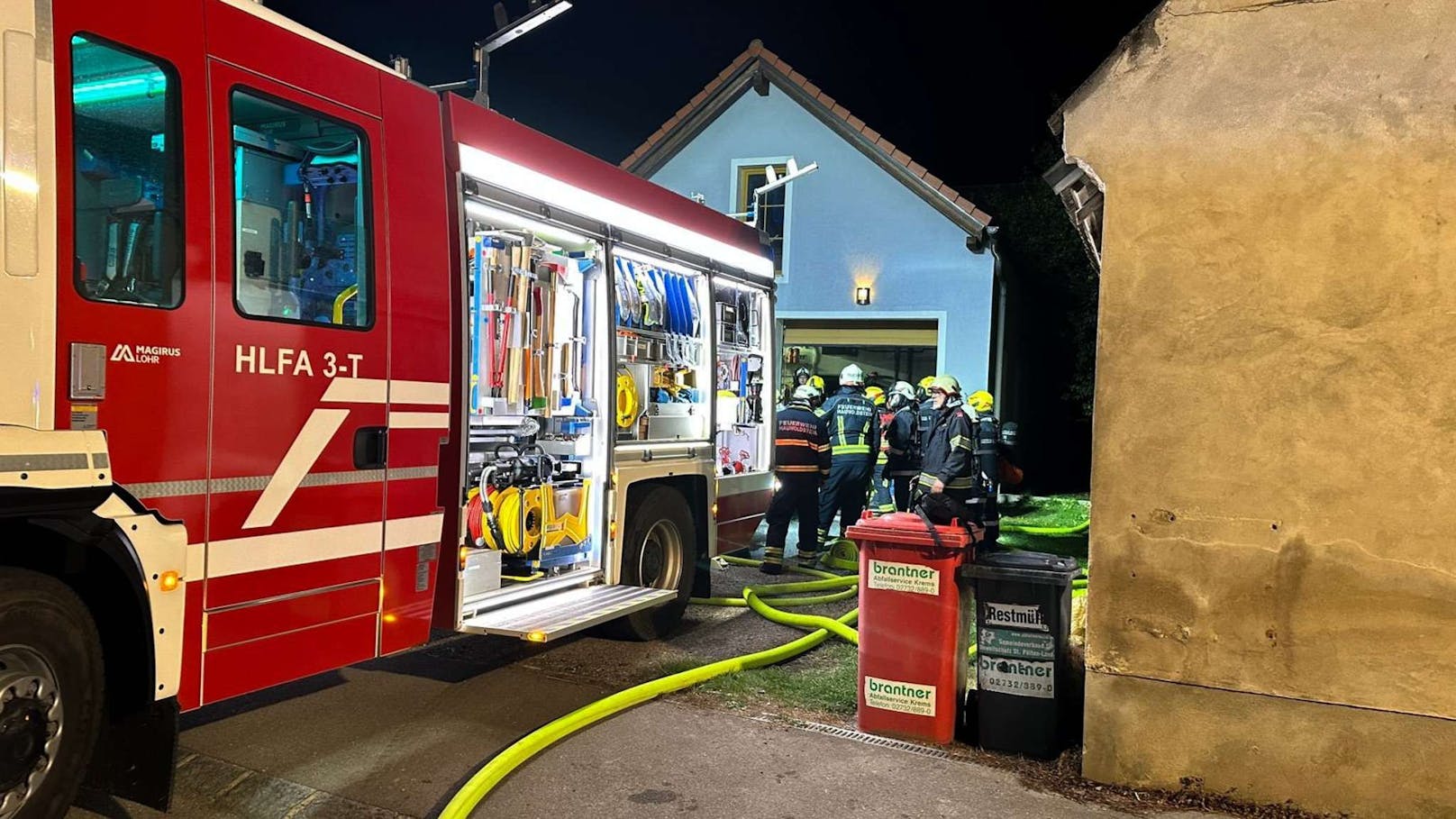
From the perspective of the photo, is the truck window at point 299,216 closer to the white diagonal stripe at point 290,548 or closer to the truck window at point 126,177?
the truck window at point 126,177

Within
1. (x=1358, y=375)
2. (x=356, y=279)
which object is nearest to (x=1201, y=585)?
(x=1358, y=375)

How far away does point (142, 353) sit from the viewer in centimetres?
343

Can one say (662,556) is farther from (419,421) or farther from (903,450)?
(903,450)

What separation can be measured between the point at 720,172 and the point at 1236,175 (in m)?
13.3

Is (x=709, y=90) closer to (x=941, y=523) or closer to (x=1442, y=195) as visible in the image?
(x=941, y=523)

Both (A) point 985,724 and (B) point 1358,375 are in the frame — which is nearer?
(B) point 1358,375

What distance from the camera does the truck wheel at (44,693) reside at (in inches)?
125

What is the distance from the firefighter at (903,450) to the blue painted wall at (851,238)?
4.16 m

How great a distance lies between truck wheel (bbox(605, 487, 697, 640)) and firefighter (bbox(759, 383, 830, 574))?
2735 mm

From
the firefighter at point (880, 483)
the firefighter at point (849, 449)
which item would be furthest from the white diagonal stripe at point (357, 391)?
the firefighter at point (880, 483)

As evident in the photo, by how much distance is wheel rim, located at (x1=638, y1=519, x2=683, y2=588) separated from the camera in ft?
22.3

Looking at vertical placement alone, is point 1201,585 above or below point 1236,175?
below

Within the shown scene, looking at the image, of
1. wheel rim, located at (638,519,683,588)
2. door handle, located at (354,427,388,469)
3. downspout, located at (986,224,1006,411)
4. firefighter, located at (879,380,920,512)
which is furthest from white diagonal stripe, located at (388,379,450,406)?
downspout, located at (986,224,1006,411)

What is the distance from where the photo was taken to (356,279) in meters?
4.32
